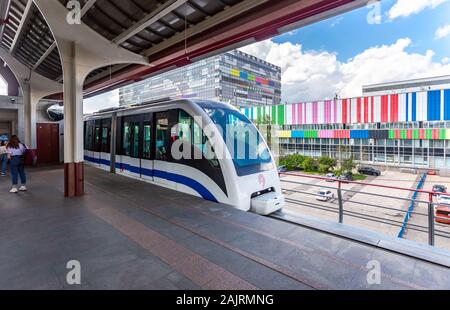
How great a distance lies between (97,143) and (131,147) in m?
3.43

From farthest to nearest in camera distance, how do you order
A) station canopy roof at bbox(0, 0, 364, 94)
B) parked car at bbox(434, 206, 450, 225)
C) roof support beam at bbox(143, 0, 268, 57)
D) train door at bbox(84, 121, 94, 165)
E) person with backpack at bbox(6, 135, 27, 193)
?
train door at bbox(84, 121, 94, 165), person with backpack at bbox(6, 135, 27, 193), roof support beam at bbox(143, 0, 268, 57), station canopy roof at bbox(0, 0, 364, 94), parked car at bbox(434, 206, 450, 225)

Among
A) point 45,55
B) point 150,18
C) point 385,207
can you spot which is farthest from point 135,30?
point 385,207

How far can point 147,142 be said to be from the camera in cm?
701

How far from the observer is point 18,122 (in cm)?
1312

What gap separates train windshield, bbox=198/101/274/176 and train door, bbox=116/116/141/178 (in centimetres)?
301

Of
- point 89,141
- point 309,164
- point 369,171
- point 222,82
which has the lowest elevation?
point 369,171

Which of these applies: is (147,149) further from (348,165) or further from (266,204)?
(348,165)

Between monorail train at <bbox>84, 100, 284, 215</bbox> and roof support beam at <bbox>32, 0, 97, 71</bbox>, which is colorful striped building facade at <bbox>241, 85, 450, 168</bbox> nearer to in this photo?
monorail train at <bbox>84, 100, 284, 215</bbox>

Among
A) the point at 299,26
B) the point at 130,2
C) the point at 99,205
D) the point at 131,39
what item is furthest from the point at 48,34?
the point at 299,26

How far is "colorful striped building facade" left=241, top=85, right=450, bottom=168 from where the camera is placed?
729 inches

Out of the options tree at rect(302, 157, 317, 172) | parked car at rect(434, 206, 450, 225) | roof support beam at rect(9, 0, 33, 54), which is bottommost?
tree at rect(302, 157, 317, 172)

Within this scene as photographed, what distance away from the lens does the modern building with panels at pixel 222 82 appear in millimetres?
33219

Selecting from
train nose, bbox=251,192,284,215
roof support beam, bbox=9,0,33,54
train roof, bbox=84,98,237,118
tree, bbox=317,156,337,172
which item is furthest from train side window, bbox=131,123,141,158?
tree, bbox=317,156,337,172

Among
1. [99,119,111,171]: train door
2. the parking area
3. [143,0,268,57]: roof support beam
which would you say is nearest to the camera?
[143,0,268,57]: roof support beam
